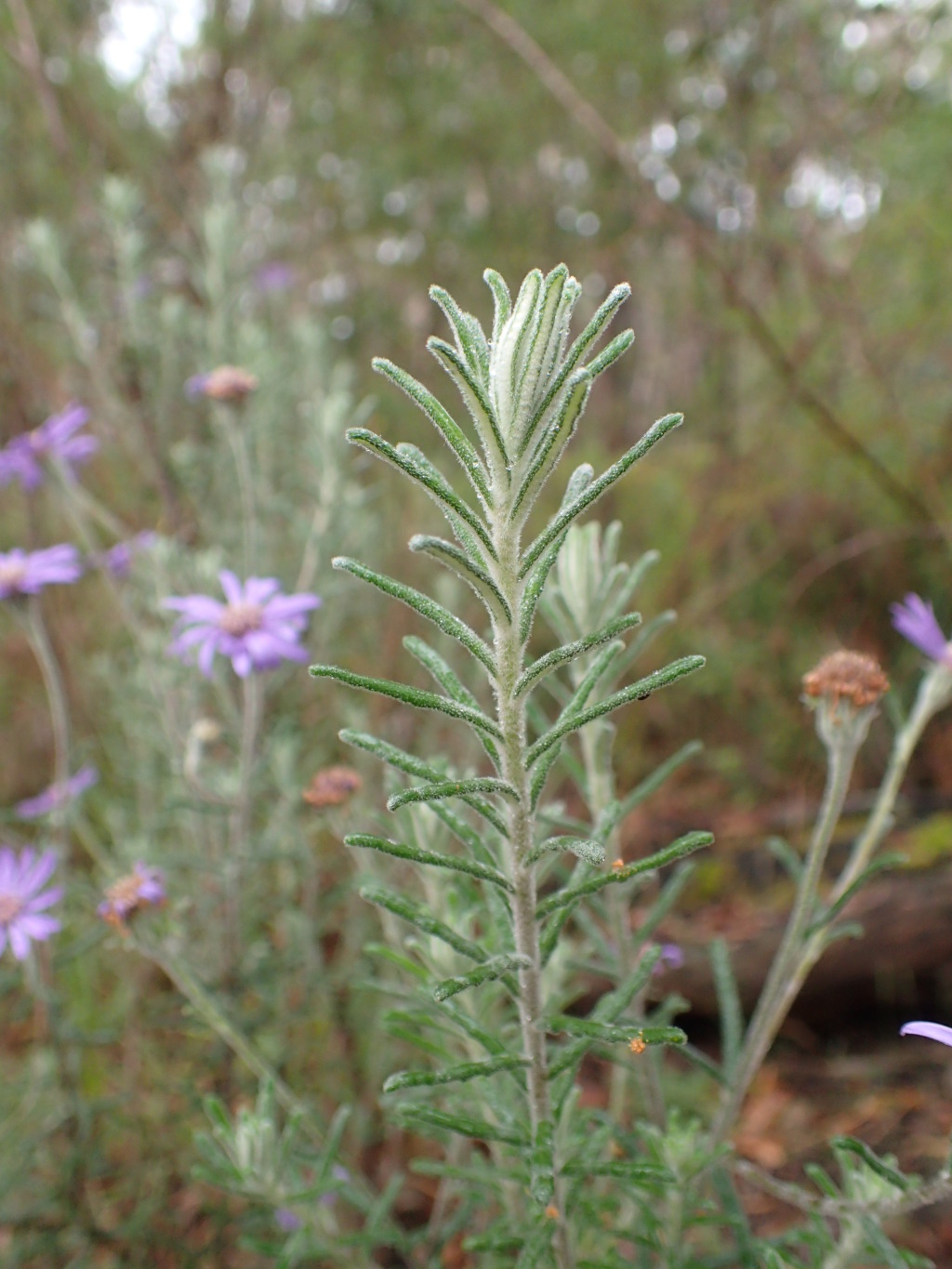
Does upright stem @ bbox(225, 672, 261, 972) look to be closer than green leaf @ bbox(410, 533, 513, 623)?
No

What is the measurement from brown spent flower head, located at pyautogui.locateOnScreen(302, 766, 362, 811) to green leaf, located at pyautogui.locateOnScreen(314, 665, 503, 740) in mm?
771

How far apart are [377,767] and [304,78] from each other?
12.9 ft

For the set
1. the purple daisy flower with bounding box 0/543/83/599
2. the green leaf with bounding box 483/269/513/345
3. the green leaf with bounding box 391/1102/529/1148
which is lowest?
the green leaf with bounding box 391/1102/529/1148

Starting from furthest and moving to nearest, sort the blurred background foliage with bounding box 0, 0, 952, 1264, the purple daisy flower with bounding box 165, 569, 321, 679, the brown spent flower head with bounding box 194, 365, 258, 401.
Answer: the blurred background foliage with bounding box 0, 0, 952, 1264
the brown spent flower head with bounding box 194, 365, 258, 401
the purple daisy flower with bounding box 165, 569, 321, 679

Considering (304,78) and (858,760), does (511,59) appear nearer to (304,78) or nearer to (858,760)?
(304,78)

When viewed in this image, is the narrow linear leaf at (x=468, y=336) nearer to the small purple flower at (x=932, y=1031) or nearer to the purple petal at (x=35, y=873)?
the small purple flower at (x=932, y=1031)

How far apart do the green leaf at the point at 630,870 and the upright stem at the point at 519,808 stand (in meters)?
0.03

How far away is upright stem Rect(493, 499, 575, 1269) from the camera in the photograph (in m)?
0.82

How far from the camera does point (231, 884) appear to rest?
1918 mm

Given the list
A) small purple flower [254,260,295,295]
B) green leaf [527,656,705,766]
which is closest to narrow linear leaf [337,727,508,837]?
green leaf [527,656,705,766]

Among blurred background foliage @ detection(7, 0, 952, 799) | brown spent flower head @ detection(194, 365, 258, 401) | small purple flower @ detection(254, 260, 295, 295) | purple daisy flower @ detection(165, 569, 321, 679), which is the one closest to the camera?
purple daisy flower @ detection(165, 569, 321, 679)

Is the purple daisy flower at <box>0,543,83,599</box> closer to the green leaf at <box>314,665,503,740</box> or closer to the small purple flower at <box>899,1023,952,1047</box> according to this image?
the green leaf at <box>314,665,503,740</box>

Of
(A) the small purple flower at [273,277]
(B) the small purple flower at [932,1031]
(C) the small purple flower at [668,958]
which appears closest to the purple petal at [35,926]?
(C) the small purple flower at [668,958]

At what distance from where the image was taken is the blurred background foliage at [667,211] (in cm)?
391
